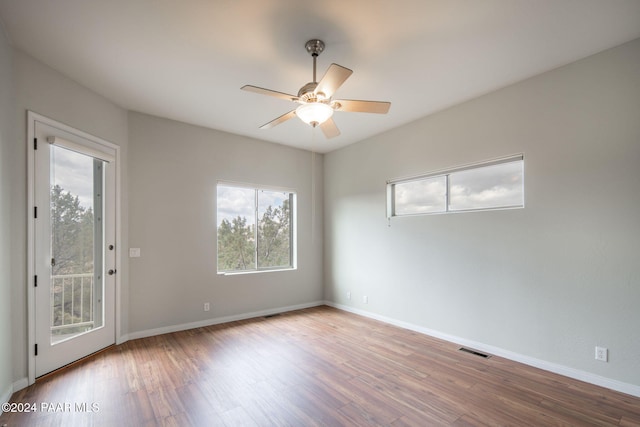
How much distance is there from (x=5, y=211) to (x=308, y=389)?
293 cm

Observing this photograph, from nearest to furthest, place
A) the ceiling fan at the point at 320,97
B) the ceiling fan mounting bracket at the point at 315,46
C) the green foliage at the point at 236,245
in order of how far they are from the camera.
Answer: the ceiling fan at the point at 320,97 < the ceiling fan mounting bracket at the point at 315,46 < the green foliage at the point at 236,245

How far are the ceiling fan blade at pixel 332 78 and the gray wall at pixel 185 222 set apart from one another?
9.23 ft

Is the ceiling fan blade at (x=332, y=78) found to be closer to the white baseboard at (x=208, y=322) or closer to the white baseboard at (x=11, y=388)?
the white baseboard at (x=11, y=388)

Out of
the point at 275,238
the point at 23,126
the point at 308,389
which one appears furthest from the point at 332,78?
the point at 275,238

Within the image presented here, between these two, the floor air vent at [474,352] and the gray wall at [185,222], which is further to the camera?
the gray wall at [185,222]

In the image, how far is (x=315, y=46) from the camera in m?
2.52

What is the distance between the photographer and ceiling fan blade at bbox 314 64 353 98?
2.06m

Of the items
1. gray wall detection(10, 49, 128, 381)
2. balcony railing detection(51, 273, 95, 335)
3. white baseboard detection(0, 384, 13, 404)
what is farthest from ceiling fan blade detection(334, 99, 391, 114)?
white baseboard detection(0, 384, 13, 404)

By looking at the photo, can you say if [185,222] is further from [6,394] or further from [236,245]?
[6,394]

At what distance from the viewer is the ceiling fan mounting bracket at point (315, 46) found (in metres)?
2.49

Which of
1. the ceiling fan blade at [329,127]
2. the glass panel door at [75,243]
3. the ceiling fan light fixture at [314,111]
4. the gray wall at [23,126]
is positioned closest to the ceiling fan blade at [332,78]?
the ceiling fan light fixture at [314,111]

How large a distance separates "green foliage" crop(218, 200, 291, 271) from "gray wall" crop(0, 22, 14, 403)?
2478mm

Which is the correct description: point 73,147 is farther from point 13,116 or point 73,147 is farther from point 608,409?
point 608,409

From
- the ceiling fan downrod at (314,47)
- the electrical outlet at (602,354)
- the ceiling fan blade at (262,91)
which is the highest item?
the ceiling fan downrod at (314,47)
